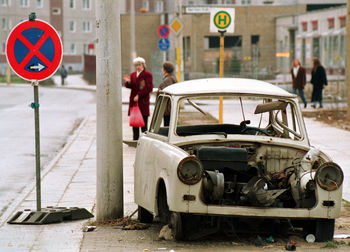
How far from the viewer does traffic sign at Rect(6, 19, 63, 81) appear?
9016 mm

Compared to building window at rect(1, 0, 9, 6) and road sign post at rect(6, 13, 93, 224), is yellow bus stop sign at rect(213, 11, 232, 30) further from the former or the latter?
building window at rect(1, 0, 9, 6)

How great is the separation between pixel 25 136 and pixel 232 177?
12984mm

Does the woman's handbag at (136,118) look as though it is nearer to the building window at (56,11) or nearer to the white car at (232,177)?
the white car at (232,177)

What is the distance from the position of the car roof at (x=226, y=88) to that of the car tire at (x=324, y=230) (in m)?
1.42

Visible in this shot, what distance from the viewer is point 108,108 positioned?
8766mm

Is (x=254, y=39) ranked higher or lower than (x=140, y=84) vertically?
higher

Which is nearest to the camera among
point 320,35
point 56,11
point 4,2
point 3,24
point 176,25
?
point 176,25

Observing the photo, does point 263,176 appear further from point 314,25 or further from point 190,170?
point 314,25

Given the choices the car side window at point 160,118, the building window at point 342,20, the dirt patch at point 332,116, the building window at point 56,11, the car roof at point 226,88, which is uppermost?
the building window at point 56,11

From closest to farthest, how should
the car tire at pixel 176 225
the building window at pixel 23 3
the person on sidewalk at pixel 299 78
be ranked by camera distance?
the car tire at pixel 176 225
the person on sidewalk at pixel 299 78
the building window at pixel 23 3

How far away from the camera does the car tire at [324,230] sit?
7562mm

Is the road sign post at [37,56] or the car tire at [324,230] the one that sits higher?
the road sign post at [37,56]

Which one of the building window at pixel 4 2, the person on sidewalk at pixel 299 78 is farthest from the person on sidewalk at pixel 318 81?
the building window at pixel 4 2

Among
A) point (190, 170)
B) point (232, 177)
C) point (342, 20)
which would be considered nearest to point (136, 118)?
point (232, 177)
